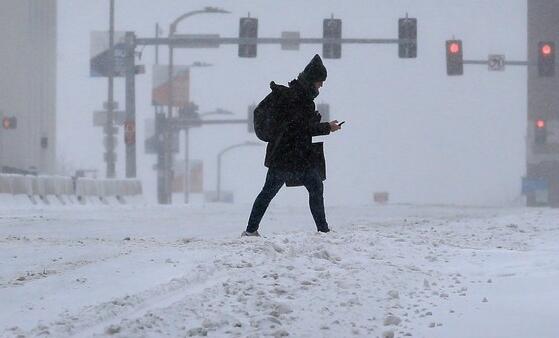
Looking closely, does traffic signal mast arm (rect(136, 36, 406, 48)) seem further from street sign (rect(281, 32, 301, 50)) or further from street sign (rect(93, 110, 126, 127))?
street sign (rect(93, 110, 126, 127))

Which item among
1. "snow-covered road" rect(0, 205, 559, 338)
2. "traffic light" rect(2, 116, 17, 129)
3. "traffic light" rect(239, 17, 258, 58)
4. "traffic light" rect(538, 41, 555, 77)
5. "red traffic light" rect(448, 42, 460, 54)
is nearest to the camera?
"snow-covered road" rect(0, 205, 559, 338)

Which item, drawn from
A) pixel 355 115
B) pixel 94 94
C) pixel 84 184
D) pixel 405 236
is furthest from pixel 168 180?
pixel 355 115

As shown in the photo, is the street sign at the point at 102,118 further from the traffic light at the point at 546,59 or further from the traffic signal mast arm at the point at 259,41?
the traffic light at the point at 546,59

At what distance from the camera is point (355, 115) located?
613 feet

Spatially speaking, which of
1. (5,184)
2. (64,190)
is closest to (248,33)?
(64,190)

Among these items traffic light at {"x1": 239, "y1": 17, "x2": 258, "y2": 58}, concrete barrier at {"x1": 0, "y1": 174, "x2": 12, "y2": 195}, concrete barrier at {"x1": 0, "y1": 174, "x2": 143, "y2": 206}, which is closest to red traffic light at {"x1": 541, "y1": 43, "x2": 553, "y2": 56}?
traffic light at {"x1": 239, "y1": 17, "x2": 258, "y2": 58}

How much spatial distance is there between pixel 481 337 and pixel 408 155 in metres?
173

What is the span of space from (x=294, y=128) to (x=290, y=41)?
22.0m

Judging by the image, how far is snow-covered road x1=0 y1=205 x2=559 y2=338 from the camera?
559cm

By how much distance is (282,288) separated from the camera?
6.60m

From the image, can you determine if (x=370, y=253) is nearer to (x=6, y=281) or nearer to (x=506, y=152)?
(x=6, y=281)

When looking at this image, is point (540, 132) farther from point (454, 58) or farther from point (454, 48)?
point (454, 58)

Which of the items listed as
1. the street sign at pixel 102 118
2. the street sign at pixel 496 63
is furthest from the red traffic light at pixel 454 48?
the street sign at pixel 102 118

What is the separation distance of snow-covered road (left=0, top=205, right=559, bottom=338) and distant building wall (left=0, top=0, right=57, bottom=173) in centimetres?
5542
